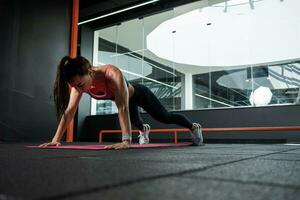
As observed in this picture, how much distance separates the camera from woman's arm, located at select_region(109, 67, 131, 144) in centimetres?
201

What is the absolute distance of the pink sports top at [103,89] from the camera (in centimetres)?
212

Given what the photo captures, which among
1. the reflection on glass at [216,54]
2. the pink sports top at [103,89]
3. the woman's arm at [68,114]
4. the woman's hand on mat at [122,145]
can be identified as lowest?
the woman's hand on mat at [122,145]

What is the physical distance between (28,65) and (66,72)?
3211mm

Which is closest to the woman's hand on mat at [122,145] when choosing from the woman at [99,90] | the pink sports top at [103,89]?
the woman at [99,90]

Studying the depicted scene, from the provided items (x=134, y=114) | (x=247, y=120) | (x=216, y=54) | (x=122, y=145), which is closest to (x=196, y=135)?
(x=134, y=114)

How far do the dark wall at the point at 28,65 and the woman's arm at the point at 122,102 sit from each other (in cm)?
289

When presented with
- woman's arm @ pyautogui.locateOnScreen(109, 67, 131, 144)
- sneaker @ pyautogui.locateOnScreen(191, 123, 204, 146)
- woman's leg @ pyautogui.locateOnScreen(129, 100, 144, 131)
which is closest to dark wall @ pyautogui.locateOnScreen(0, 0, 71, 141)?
woman's leg @ pyautogui.locateOnScreen(129, 100, 144, 131)

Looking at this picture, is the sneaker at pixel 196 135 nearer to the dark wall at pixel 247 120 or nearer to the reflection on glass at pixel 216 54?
the dark wall at pixel 247 120

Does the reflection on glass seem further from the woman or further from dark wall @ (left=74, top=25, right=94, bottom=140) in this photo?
the woman

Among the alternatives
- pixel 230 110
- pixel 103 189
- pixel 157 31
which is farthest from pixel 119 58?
pixel 103 189

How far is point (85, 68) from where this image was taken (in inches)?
74.7

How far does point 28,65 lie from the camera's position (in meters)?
4.74

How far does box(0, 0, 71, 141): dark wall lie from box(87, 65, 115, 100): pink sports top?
2642 mm

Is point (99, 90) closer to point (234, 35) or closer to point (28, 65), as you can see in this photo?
point (28, 65)
